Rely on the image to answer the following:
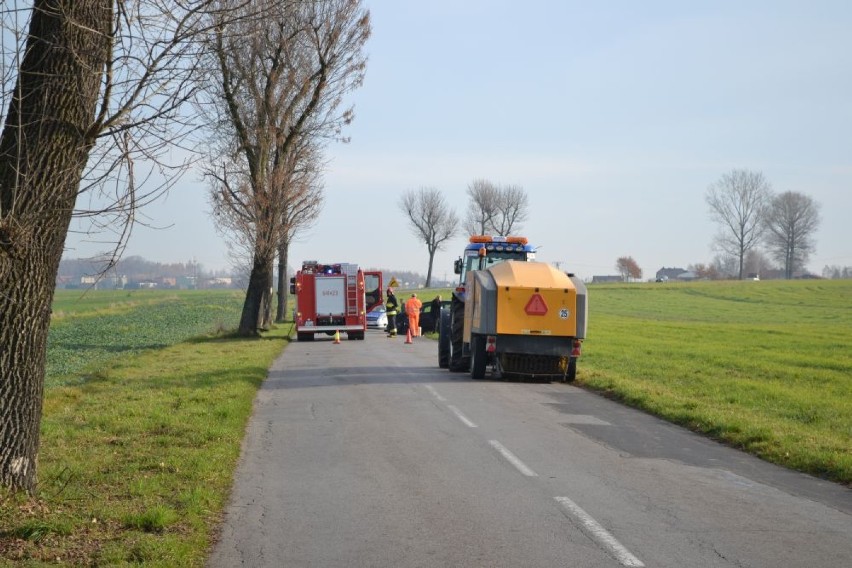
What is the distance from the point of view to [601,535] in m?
7.19

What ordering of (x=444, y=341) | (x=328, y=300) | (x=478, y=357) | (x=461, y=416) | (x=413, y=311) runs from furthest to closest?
(x=328, y=300) < (x=413, y=311) < (x=444, y=341) < (x=478, y=357) < (x=461, y=416)

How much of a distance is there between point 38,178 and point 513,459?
19.2 ft

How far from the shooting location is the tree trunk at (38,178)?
726 centimetres

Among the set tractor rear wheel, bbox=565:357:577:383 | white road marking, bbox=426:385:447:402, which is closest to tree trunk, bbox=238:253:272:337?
tractor rear wheel, bbox=565:357:577:383

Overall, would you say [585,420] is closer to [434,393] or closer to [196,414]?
[434,393]

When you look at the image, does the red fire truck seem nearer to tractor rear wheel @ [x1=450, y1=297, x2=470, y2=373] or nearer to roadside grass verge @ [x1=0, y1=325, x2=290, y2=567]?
tractor rear wheel @ [x1=450, y1=297, x2=470, y2=373]

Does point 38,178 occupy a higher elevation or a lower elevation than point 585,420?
higher

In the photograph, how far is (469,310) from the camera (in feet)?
68.1

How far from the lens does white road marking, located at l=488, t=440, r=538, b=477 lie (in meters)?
9.77

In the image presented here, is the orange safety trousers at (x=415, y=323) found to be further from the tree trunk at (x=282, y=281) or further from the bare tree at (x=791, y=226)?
the bare tree at (x=791, y=226)

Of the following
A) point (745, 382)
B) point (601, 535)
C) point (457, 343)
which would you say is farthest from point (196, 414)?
point (745, 382)

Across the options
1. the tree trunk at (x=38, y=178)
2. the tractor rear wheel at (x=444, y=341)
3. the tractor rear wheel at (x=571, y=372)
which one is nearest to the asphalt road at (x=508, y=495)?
the tree trunk at (x=38, y=178)

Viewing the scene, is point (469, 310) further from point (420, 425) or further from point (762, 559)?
point (762, 559)

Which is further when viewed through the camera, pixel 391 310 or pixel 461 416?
pixel 391 310
